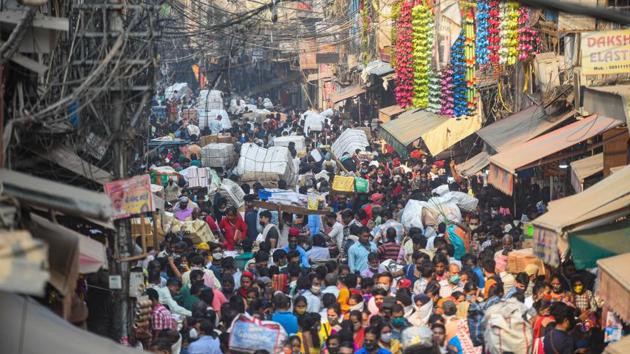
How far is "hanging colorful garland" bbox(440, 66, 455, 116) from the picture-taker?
92.1 feet

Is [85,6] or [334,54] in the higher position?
[85,6]

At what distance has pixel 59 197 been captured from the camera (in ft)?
24.7

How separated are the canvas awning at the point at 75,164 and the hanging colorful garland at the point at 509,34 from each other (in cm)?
923

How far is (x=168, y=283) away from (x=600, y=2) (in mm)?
8397

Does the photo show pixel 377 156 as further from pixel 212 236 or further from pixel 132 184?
pixel 132 184

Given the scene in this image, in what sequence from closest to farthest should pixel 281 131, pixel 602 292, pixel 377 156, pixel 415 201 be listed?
pixel 602 292
pixel 415 201
pixel 377 156
pixel 281 131

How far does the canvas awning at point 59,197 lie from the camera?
750cm

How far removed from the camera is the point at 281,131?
145 ft

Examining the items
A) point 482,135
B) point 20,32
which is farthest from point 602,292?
point 482,135

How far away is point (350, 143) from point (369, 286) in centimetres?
2021

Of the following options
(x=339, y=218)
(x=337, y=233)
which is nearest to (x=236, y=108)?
(x=339, y=218)

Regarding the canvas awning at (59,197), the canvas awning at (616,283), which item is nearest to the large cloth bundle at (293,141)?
the canvas awning at (616,283)

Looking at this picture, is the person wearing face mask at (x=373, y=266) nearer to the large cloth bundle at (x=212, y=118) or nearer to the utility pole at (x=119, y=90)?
the utility pole at (x=119, y=90)

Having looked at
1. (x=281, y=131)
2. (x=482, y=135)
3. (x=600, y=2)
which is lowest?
(x=281, y=131)
